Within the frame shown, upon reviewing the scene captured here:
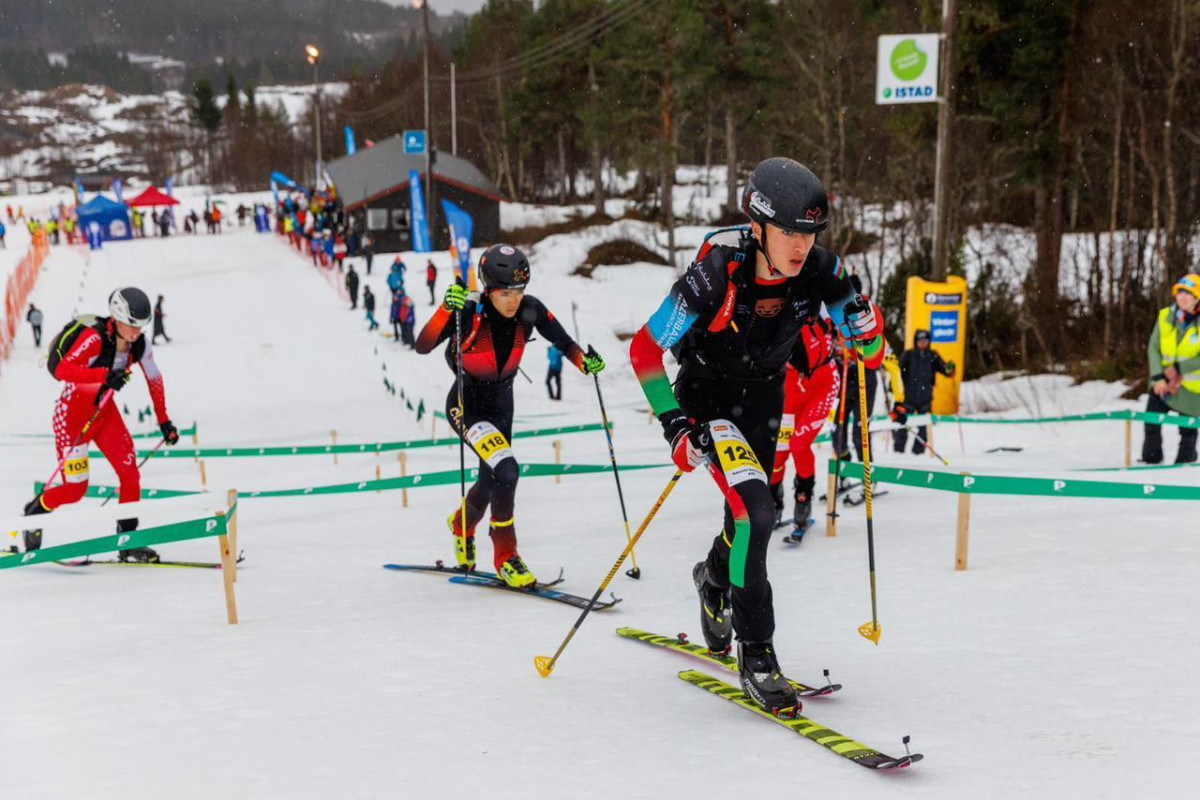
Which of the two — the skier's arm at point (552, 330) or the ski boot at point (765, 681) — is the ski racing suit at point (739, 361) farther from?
the skier's arm at point (552, 330)

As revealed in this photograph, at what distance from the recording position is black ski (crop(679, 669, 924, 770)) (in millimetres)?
3578

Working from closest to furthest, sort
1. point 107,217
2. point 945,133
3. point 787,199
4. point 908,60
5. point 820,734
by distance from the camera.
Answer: point 820,734, point 787,199, point 908,60, point 945,133, point 107,217

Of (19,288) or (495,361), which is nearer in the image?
(495,361)

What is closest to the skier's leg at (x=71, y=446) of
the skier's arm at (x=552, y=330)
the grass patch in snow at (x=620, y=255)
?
the skier's arm at (x=552, y=330)

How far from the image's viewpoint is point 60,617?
6129mm

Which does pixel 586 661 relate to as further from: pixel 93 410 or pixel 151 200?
pixel 151 200

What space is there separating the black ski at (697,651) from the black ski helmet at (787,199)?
1917 mm

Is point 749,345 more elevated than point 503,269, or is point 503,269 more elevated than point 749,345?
point 503,269

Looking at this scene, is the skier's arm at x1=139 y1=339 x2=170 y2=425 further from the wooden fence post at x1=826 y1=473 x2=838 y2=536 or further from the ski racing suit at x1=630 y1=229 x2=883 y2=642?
the wooden fence post at x1=826 y1=473 x2=838 y2=536

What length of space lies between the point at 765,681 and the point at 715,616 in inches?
27.1

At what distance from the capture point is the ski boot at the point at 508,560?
6699 millimetres

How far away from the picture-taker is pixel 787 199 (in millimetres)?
4020

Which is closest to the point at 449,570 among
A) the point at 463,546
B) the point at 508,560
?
the point at 463,546

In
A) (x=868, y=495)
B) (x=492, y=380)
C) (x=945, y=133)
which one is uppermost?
(x=945, y=133)
